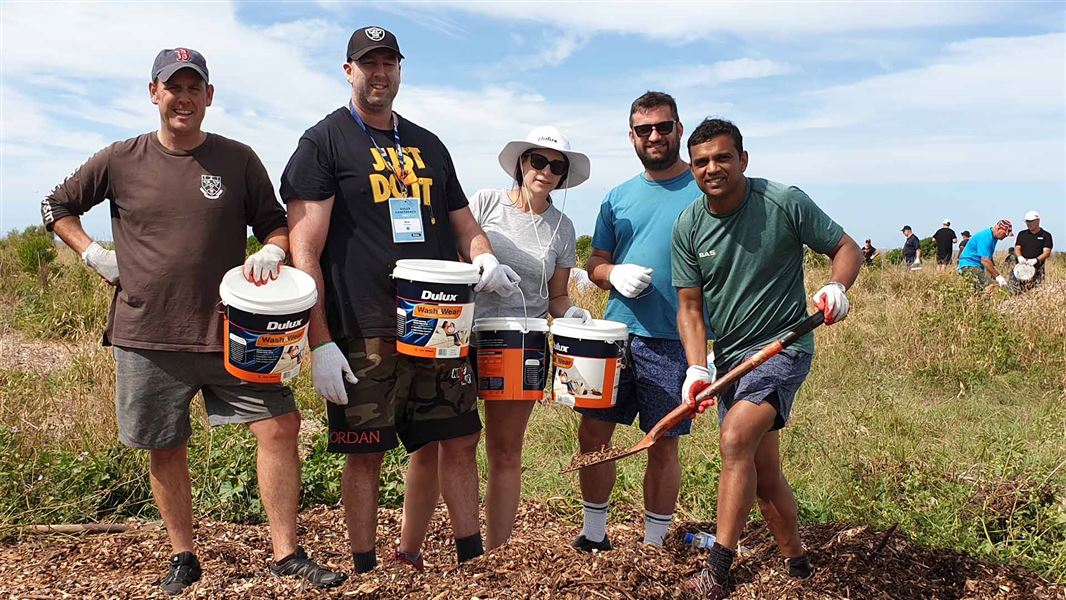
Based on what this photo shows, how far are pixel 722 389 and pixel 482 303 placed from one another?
1.05 meters

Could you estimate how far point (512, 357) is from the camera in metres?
3.58

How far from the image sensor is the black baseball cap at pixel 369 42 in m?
3.36

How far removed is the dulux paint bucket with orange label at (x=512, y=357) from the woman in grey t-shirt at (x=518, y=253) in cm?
13

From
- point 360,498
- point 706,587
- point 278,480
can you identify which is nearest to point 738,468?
point 706,587

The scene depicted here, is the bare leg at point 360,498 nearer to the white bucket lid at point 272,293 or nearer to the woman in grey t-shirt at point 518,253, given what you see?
the woman in grey t-shirt at point 518,253

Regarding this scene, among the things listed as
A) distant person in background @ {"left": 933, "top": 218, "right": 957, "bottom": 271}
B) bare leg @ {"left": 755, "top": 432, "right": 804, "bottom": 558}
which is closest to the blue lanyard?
bare leg @ {"left": 755, "top": 432, "right": 804, "bottom": 558}

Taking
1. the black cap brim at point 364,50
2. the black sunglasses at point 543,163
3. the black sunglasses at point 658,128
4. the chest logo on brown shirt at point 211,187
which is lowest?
the chest logo on brown shirt at point 211,187

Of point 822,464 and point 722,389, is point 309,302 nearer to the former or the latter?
point 722,389

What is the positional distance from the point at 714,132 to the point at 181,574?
2.66 metres

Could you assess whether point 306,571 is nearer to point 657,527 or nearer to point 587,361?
point 587,361

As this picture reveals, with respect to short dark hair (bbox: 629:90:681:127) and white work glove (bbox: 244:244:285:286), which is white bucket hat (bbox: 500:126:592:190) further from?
white work glove (bbox: 244:244:285:286)

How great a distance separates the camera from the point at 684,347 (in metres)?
3.77

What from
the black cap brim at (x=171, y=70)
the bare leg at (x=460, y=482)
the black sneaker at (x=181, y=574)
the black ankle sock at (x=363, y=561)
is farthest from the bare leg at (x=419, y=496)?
the black cap brim at (x=171, y=70)

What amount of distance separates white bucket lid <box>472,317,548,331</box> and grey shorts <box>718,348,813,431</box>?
31.0 inches
